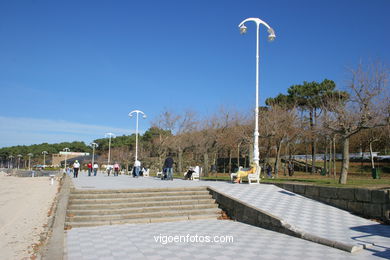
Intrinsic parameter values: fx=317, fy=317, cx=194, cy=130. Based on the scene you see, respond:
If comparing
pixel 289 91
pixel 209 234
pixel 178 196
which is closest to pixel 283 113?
pixel 289 91

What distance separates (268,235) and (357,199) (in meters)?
3.84

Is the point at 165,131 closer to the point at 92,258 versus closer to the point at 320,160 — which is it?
the point at 320,160

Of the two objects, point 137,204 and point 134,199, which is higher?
point 134,199

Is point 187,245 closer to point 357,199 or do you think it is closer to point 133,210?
point 133,210

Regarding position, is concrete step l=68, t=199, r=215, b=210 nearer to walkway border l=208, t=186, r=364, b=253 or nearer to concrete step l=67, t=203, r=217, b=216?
concrete step l=67, t=203, r=217, b=216

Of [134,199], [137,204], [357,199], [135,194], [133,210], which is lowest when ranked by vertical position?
[133,210]

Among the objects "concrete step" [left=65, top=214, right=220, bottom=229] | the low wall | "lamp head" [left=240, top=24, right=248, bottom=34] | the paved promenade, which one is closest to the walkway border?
the paved promenade

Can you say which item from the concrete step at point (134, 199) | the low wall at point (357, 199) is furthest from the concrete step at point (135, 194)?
the low wall at point (357, 199)

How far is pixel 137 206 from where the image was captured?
10.9m

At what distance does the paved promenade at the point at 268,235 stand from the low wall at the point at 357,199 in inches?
13.4

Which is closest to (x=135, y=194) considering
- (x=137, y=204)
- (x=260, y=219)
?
(x=137, y=204)

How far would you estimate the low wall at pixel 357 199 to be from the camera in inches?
369

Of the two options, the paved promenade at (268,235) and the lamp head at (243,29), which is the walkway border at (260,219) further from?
the lamp head at (243,29)

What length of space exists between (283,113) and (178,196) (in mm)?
19422
